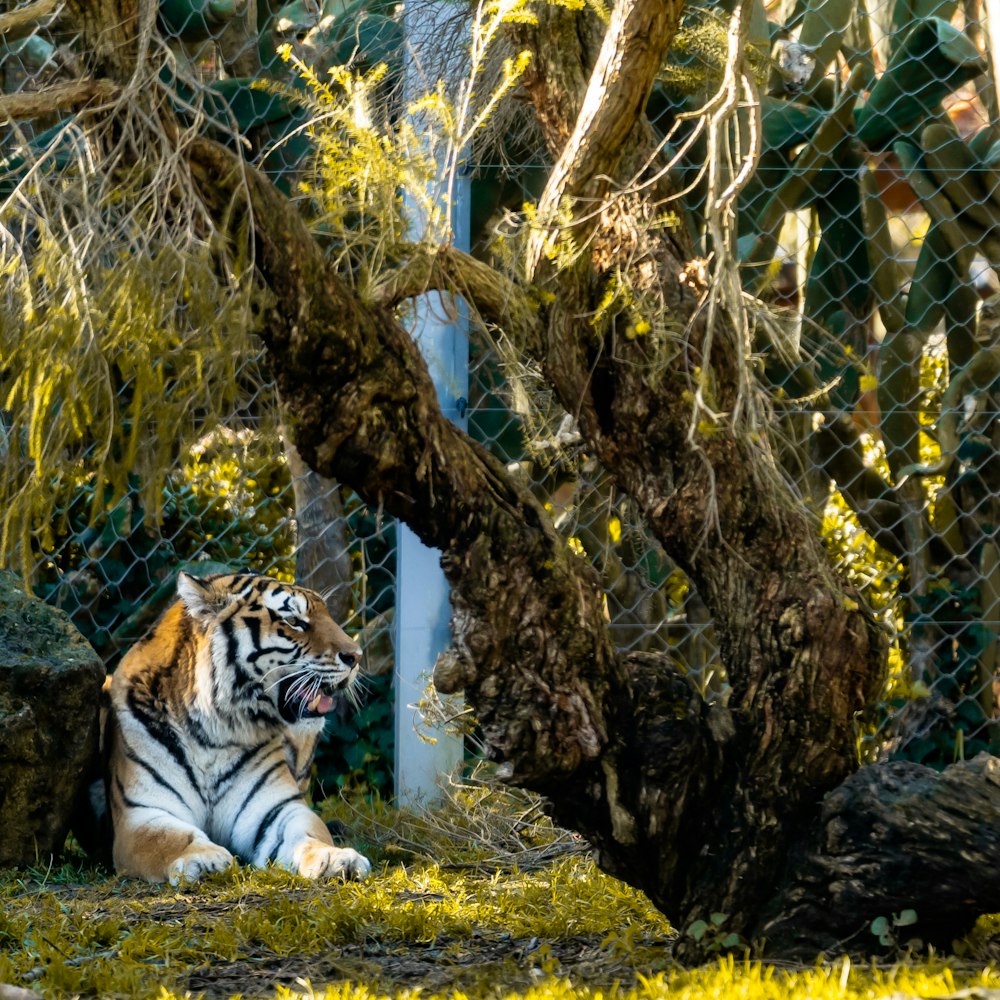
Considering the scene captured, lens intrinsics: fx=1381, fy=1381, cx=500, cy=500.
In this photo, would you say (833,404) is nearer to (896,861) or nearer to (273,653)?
(273,653)

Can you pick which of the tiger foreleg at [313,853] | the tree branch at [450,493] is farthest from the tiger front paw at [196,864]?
the tree branch at [450,493]

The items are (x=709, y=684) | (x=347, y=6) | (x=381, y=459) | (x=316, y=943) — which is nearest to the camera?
(x=381, y=459)

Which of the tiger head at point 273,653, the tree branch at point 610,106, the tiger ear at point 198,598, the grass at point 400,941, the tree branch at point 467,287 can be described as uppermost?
the tree branch at point 610,106

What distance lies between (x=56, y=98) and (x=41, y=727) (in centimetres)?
197

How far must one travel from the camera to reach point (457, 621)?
7.70 ft

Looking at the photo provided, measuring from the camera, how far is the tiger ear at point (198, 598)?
365cm

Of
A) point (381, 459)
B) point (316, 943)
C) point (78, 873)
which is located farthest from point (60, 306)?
point (78, 873)

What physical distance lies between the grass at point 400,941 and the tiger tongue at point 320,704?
0.41 metres

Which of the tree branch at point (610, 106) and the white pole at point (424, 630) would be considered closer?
the tree branch at point (610, 106)

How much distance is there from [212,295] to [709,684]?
9.96ft

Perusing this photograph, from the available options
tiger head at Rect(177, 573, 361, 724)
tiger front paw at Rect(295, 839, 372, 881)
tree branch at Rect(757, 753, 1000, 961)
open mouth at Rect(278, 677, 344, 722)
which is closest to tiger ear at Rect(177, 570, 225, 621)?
tiger head at Rect(177, 573, 361, 724)

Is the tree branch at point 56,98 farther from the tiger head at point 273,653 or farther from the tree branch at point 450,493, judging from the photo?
the tiger head at point 273,653

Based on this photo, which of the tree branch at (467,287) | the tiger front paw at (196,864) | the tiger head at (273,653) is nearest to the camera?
the tree branch at (467,287)

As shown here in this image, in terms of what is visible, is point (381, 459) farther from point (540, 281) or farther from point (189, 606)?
point (189, 606)
